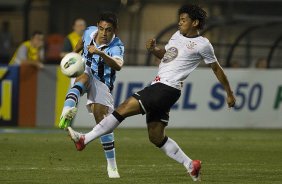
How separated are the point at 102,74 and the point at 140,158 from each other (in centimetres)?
278

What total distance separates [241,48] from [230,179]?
1224cm

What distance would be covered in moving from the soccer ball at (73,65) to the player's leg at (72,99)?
129 millimetres

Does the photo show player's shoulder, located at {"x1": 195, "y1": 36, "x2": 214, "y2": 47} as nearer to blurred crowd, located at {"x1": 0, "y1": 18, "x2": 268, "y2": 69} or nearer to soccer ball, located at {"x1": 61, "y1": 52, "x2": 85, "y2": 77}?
soccer ball, located at {"x1": 61, "y1": 52, "x2": 85, "y2": 77}

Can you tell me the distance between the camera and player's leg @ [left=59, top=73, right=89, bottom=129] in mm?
10820

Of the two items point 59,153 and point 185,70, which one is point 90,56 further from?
point 59,153

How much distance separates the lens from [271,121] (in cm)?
2136

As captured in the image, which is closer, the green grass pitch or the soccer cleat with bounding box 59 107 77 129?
the soccer cleat with bounding box 59 107 77 129

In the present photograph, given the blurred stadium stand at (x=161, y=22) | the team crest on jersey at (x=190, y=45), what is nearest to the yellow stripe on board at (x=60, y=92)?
the blurred stadium stand at (x=161, y=22)

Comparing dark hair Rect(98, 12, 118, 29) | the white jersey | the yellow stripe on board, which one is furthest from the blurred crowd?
the white jersey

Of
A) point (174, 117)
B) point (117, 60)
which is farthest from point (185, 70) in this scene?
point (174, 117)

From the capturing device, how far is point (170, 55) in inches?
437

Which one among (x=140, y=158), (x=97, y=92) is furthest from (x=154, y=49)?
(x=140, y=158)

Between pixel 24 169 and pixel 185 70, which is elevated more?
pixel 185 70

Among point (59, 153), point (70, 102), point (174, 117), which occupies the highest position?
point (70, 102)
